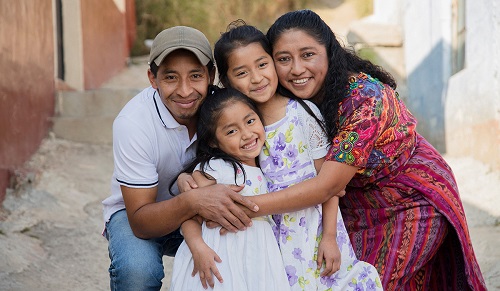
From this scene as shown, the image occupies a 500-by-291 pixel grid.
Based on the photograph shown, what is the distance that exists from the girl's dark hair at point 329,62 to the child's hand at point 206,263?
2.28 ft

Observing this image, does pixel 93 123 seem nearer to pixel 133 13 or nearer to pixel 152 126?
pixel 152 126

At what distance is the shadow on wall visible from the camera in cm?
729

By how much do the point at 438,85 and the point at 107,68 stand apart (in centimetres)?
532

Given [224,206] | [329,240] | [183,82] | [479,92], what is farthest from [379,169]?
[479,92]

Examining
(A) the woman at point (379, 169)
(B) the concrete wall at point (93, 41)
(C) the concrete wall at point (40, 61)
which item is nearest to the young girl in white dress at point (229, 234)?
(A) the woman at point (379, 169)

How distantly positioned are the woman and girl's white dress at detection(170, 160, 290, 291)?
1.08 feet

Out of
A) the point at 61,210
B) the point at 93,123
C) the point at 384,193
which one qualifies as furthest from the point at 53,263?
the point at 93,123

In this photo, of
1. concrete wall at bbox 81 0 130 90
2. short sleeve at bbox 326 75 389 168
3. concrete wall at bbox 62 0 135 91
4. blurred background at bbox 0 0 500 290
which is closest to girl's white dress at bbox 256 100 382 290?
short sleeve at bbox 326 75 389 168

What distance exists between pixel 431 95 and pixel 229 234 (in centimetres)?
563

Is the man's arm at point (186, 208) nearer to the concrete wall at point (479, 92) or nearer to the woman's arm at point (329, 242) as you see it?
the woman's arm at point (329, 242)

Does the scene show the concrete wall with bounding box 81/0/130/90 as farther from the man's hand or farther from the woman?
the man's hand

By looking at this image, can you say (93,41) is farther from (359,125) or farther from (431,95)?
(359,125)

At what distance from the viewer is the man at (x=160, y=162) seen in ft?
8.57

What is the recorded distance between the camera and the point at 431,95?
25.2 feet
